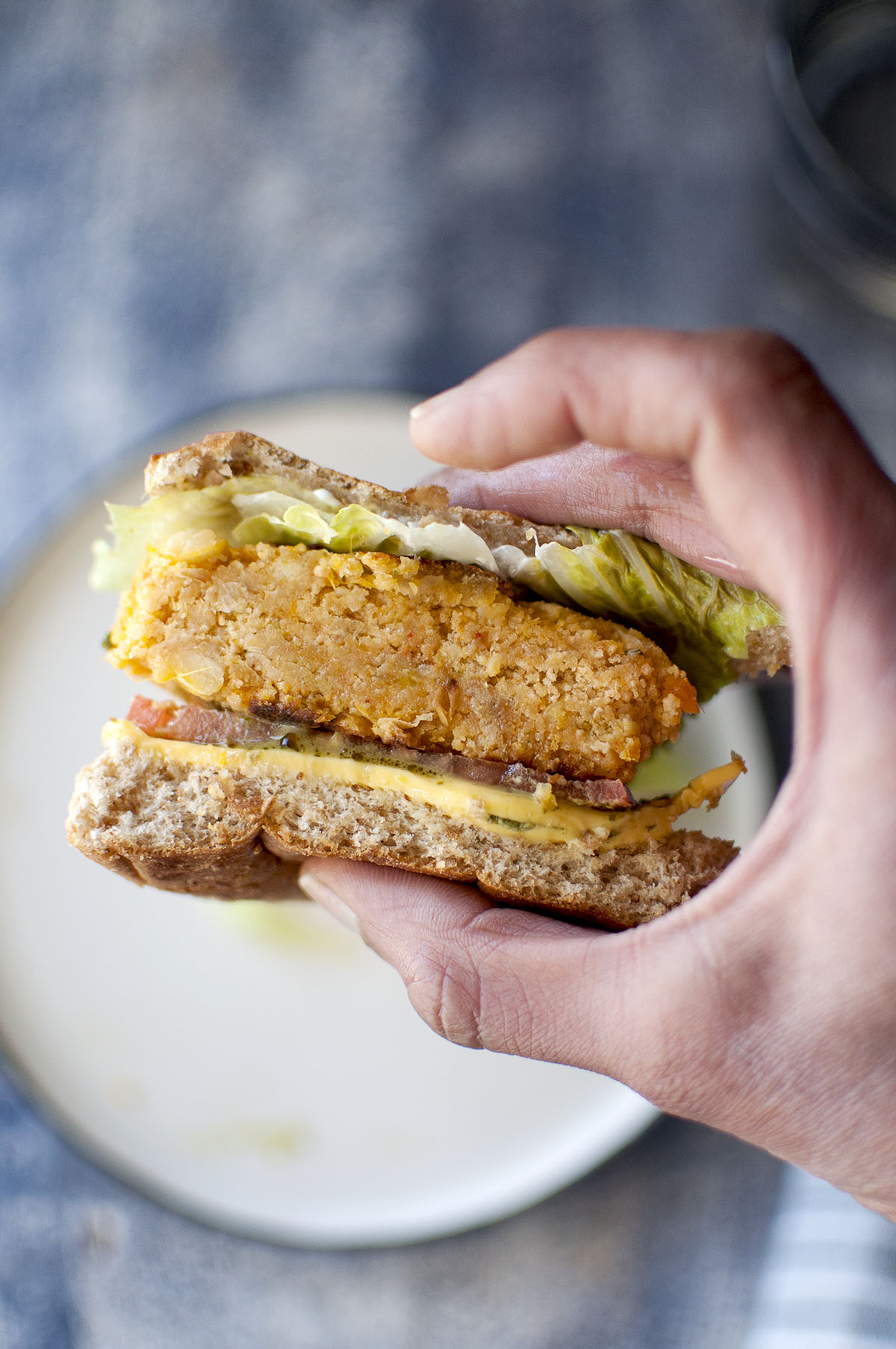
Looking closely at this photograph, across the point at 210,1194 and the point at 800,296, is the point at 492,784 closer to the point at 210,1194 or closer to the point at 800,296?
the point at 210,1194

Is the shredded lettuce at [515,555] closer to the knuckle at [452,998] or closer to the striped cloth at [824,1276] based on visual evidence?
the knuckle at [452,998]

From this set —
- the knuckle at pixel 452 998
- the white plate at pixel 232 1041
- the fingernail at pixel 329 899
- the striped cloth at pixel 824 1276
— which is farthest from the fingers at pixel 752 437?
the striped cloth at pixel 824 1276

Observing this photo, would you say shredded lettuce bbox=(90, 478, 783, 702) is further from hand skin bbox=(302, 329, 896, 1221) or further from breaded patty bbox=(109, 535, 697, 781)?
hand skin bbox=(302, 329, 896, 1221)

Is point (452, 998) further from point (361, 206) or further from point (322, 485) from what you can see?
point (361, 206)

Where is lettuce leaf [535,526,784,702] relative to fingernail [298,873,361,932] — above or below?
above

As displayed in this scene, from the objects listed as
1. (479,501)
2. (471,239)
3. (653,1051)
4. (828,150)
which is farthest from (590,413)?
(828,150)

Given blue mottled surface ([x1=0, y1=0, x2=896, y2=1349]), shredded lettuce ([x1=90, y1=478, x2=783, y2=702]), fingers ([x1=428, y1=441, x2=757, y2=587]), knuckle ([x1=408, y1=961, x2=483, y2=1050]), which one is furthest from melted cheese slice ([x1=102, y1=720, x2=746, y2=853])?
blue mottled surface ([x1=0, y1=0, x2=896, y2=1349])
